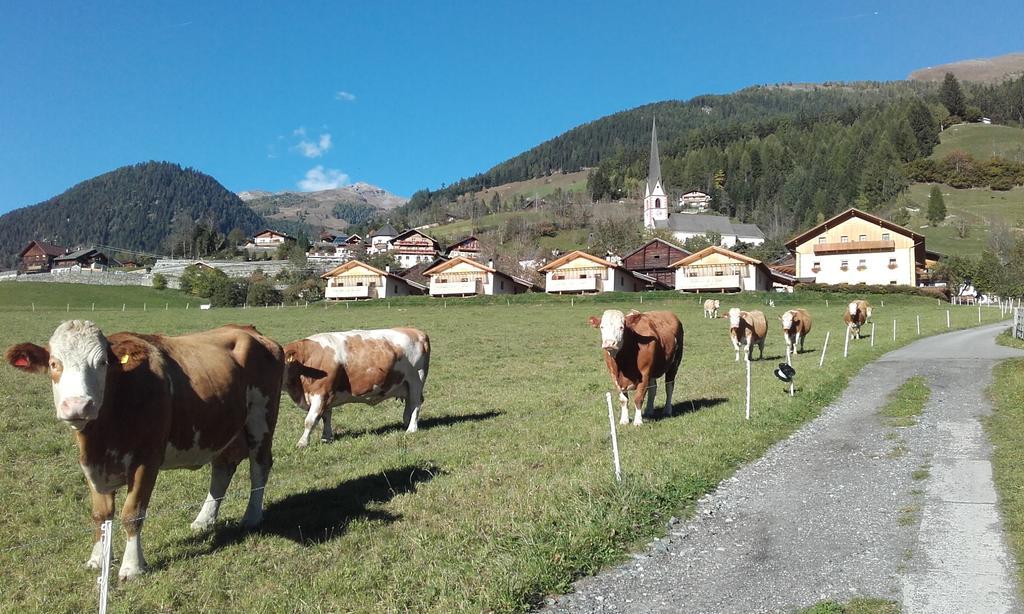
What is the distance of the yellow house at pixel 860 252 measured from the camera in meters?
74.3

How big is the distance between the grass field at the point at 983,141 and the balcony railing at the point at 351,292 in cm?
13929

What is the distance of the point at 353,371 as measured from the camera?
39.1 ft

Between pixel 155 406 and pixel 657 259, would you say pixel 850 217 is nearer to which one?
pixel 657 259

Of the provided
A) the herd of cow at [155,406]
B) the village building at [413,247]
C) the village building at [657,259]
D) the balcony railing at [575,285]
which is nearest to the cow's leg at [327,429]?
the herd of cow at [155,406]

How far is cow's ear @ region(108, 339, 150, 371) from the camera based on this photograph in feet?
17.9

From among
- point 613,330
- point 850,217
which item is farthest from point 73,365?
point 850,217

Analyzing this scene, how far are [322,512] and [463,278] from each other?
7868 cm

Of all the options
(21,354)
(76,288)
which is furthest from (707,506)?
(76,288)

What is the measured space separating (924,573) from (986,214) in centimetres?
14289

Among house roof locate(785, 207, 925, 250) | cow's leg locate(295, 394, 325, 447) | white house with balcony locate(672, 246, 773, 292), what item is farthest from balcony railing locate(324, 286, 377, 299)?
cow's leg locate(295, 394, 325, 447)

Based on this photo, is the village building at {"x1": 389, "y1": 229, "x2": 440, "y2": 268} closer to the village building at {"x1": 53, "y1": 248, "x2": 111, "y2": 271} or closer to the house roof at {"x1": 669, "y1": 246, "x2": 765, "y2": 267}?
the village building at {"x1": 53, "y1": 248, "x2": 111, "y2": 271}

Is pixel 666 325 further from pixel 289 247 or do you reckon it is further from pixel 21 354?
pixel 289 247

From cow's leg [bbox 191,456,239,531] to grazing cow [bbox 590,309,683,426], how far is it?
7.28m

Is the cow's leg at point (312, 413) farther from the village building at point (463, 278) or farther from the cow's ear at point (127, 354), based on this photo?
the village building at point (463, 278)
